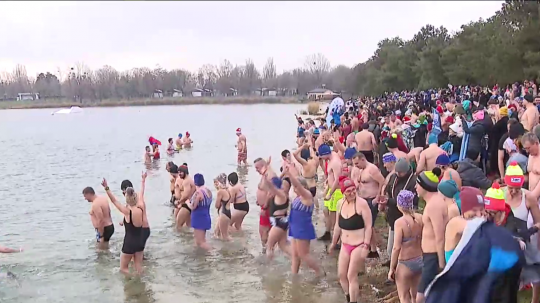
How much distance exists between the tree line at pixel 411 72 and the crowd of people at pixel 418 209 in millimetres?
13456

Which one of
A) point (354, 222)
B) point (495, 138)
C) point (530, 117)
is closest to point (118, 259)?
point (354, 222)

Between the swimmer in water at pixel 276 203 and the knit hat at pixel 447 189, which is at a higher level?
the knit hat at pixel 447 189

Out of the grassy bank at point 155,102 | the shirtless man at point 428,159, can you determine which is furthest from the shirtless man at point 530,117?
the grassy bank at point 155,102

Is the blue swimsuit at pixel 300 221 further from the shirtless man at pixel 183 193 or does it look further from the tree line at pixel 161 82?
the tree line at pixel 161 82

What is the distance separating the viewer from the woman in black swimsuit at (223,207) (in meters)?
9.49

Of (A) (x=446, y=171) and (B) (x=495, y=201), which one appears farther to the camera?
(A) (x=446, y=171)

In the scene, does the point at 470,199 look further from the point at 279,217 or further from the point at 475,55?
the point at 475,55

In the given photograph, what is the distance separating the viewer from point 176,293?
7645 mm

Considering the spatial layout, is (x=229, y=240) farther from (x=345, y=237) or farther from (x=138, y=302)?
(x=345, y=237)

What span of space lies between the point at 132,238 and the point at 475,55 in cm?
2638

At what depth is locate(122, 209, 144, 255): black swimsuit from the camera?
7.76 m

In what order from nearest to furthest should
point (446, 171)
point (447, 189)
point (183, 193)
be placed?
point (447, 189), point (446, 171), point (183, 193)

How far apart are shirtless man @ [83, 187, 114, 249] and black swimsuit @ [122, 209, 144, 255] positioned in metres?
1.63

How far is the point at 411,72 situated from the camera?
4850cm
